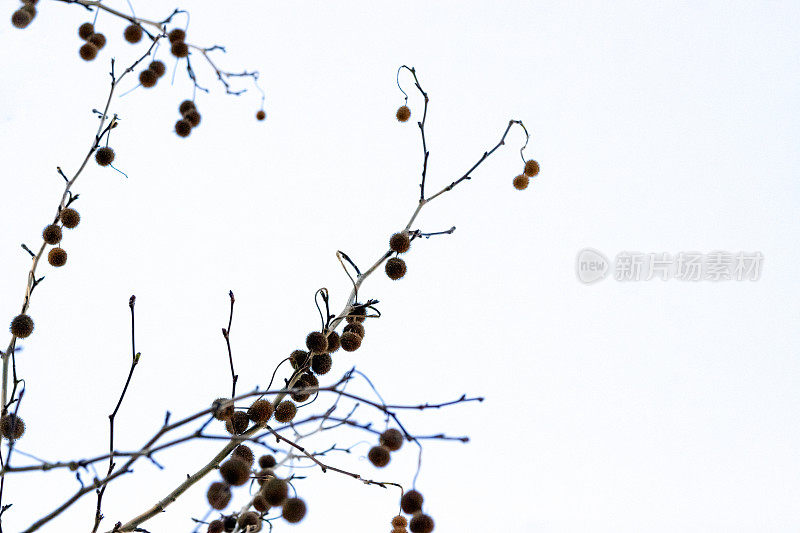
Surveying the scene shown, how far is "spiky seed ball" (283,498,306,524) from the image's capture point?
79 centimetres

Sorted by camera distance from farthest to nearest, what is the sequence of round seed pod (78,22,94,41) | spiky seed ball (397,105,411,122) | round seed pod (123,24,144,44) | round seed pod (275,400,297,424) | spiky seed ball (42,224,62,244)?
spiky seed ball (397,105,411,122) < round seed pod (78,22,94,41) < round seed pod (123,24,144,44) < spiky seed ball (42,224,62,244) < round seed pod (275,400,297,424)

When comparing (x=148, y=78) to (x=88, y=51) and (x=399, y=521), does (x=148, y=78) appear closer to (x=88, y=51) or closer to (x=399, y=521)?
(x=88, y=51)

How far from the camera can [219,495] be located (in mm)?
783

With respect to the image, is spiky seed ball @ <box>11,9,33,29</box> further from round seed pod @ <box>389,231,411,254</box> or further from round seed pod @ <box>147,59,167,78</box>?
round seed pod @ <box>389,231,411,254</box>

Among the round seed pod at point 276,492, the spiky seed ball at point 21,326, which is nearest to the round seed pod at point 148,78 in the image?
the spiky seed ball at point 21,326

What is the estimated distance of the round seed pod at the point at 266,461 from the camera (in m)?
1.04

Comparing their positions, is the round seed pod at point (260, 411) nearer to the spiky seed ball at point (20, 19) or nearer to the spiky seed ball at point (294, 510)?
the spiky seed ball at point (294, 510)

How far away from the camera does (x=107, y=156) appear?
1.25 metres

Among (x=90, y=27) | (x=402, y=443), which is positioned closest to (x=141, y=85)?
(x=90, y=27)

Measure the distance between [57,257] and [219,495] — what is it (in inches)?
25.0

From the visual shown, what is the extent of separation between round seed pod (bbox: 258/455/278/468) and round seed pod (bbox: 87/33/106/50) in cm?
87

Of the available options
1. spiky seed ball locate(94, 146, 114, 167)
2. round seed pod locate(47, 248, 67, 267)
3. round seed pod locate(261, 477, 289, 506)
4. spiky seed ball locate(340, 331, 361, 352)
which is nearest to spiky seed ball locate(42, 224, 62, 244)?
round seed pod locate(47, 248, 67, 267)

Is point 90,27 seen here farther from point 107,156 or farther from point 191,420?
point 191,420

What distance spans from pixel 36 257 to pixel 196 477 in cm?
43
